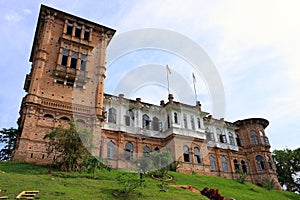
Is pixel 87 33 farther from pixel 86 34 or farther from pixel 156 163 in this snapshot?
pixel 156 163

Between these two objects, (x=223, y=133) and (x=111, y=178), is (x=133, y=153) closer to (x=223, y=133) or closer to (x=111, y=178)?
(x=111, y=178)

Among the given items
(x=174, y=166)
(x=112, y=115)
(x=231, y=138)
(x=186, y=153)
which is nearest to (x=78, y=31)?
(x=112, y=115)

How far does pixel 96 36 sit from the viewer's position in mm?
31953

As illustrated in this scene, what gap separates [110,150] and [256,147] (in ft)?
79.1

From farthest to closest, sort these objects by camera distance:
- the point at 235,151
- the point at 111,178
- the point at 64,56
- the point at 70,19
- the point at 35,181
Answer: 1. the point at 235,151
2. the point at 70,19
3. the point at 64,56
4. the point at 111,178
5. the point at 35,181

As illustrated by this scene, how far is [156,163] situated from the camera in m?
24.7

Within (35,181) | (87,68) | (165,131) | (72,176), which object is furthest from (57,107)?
(165,131)

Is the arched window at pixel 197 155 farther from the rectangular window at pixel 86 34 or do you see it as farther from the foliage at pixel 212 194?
the rectangular window at pixel 86 34

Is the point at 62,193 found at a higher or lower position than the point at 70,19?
lower

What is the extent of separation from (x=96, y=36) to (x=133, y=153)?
15413 millimetres

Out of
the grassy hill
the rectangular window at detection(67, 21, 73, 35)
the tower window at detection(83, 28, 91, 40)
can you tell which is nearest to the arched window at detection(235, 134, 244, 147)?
the grassy hill

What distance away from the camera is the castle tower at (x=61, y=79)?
22.6 meters

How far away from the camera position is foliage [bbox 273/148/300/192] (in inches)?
→ 1674

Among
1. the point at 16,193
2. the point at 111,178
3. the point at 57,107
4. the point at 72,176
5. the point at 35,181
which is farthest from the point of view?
the point at 57,107
